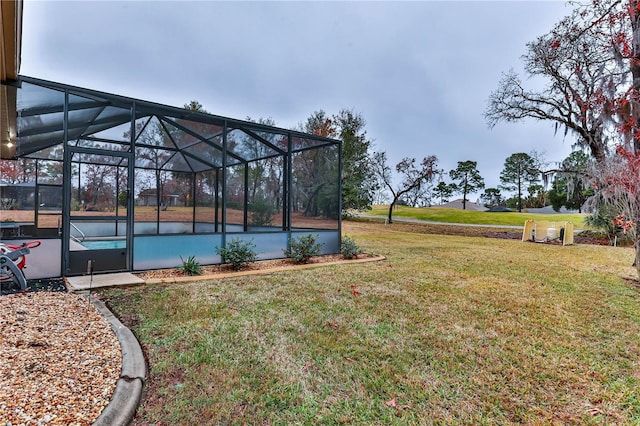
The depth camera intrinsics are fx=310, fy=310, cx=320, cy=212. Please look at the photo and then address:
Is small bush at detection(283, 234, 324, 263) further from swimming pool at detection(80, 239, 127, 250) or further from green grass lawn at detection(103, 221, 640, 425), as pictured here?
swimming pool at detection(80, 239, 127, 250)

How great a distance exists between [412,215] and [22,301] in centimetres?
3161

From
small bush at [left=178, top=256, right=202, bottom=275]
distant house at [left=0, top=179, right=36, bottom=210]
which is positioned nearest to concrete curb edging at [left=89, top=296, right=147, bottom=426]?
small bush at [left=178, top=256, right=202, bottom=275]

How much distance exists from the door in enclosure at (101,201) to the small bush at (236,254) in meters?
1.64

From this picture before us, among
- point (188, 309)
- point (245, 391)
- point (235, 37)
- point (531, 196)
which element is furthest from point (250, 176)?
point (531, 196)

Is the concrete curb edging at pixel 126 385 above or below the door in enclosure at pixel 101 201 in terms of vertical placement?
below

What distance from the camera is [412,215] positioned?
3228 centimetres

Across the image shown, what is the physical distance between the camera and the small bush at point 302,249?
21.8 feet

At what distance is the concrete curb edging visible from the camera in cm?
175

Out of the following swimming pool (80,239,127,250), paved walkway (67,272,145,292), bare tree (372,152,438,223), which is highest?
bare tree (372,152,438,223)

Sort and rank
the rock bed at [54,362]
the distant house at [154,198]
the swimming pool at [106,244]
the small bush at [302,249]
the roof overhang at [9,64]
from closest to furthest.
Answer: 1. the rock bed at [54,362]
2. the roof overhang at [9,64]
3. the swimming pool at [106,244]
4. the small bush at [302,249]
5. the distant house at [154,198]

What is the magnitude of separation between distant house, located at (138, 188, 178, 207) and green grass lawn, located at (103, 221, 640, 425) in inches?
155

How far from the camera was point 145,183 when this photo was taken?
26.3 feet

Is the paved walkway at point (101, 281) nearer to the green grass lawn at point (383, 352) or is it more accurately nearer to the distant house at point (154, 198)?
the green grass lawn at point (383, 352)

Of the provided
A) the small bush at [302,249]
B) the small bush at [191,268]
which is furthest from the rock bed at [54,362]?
the small bush at [302,249]
